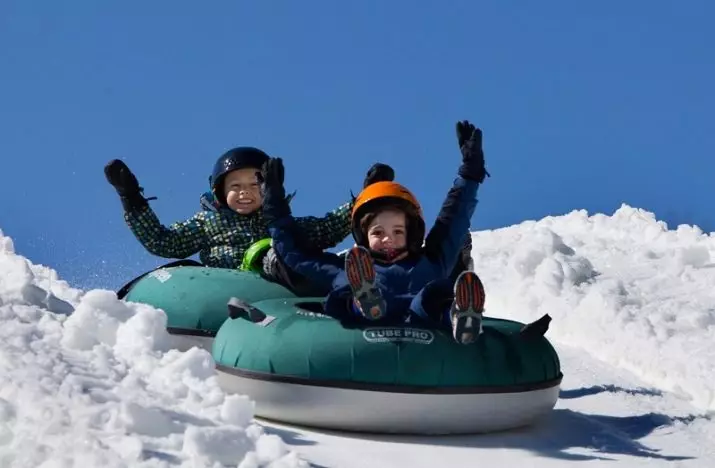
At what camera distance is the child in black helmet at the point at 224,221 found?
6.34 m

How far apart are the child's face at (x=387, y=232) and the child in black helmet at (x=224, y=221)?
137 cm

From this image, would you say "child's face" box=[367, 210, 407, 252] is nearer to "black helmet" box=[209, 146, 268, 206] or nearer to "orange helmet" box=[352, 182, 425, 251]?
"orange helmet" box=[352, 182, 425, 251]

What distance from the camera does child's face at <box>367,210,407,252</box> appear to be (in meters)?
4.86

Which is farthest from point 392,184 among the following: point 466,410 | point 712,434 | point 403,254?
point 712,434

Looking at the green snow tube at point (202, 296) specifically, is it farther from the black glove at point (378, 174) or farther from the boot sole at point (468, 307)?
the boot sole at point (468, 307)

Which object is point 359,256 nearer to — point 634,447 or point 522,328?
point 522,328

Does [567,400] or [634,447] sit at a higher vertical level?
[567,400]

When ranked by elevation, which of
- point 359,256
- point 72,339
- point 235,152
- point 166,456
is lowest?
point 166,456

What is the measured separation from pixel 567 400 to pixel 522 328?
1162 mm

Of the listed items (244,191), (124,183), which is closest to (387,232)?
(244,191)

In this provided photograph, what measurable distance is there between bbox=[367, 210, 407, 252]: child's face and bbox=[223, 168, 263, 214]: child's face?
1.61 meters

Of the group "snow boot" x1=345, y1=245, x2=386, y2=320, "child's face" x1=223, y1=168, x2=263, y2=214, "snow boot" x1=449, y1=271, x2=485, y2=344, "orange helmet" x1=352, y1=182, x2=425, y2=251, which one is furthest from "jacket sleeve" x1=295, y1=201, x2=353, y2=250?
"snow boot" x1=449, y1=271, x2=485, y2=344

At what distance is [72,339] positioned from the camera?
4.20 m

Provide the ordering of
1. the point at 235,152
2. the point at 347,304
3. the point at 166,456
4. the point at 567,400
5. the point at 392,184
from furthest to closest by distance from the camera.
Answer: the point at 235,152 → the point at 567,400 → the point at 392,184 → the point at 347,304 → the point at 166,456
